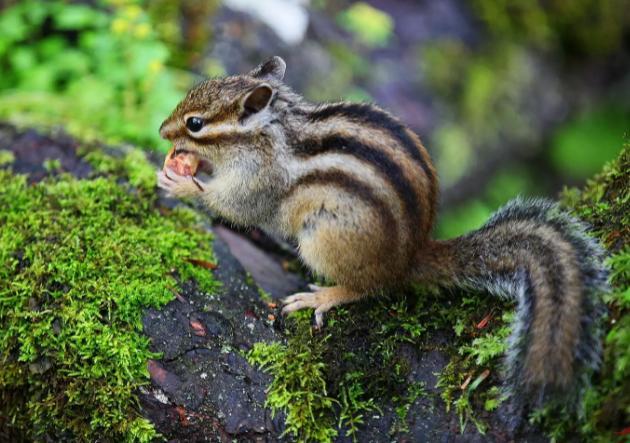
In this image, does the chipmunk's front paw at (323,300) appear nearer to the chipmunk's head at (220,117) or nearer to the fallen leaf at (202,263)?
the fallen leaf at (202,263)

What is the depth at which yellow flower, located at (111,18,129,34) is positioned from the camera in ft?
16.8

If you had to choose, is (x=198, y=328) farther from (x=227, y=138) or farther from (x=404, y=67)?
(x=404, y=67)

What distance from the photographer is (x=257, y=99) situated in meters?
3.29

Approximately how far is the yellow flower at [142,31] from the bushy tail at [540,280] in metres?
3.24

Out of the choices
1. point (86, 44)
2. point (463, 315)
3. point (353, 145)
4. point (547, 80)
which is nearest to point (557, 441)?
point (463, 315)

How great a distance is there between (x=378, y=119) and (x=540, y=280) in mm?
1100

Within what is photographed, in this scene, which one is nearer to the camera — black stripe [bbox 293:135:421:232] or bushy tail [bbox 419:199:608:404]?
bushy tail [bbox 419:199:608:404]

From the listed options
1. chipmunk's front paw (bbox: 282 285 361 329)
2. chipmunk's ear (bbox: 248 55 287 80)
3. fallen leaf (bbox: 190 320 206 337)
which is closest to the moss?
fallen leaf (bbox: 190 320 206 337)

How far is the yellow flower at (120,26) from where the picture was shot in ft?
16.8

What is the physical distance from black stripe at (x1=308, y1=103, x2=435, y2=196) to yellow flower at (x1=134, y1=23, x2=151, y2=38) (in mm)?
2510

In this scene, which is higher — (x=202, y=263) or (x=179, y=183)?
(x=179, y=183)

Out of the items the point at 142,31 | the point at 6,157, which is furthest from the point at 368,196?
the point at 142,31

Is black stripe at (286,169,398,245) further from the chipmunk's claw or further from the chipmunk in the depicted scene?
the chipmunk's claw

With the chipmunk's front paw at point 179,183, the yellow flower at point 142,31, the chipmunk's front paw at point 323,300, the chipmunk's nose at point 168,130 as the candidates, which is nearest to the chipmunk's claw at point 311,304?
the chipmunk's front paw at point 323,300
